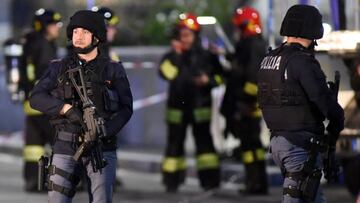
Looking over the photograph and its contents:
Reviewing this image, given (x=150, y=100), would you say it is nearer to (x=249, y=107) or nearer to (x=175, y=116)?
(x=175, y=116)

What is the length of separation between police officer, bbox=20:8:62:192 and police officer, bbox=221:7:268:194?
186 centimetres

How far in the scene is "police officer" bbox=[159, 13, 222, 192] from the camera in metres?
13.6

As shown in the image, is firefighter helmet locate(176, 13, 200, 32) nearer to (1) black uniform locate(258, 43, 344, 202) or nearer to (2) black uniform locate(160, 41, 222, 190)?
(2) black uniform locate(160, 41, 222, 190)

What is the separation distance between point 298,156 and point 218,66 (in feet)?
16.7

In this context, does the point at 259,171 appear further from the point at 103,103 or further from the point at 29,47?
the point at 103,103

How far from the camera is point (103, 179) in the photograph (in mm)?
8430

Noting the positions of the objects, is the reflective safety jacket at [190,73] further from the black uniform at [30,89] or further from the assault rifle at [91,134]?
the assault rifle at [91,134]

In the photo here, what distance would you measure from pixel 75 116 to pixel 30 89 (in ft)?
15.8

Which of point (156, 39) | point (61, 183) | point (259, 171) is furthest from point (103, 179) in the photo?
point (156, 39)

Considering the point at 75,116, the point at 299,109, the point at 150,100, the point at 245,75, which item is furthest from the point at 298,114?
the point at 150,100

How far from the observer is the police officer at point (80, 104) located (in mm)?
8469

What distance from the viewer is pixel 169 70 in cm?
1362

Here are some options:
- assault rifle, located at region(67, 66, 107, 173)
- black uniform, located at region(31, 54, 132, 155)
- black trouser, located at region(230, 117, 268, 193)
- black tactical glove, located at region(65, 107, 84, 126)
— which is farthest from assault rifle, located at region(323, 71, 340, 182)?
black trouser, located at region(230, 117, 268, 193)

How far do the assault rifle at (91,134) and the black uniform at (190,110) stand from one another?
5.16 metres
